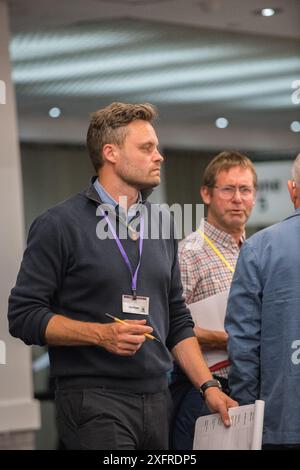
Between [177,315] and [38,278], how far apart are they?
24.7 inches

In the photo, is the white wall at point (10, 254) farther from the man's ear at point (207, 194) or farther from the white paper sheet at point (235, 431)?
the white paper sheet at point (235, 431)

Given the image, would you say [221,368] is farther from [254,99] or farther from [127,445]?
[254,99]

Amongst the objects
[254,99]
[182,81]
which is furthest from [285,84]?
[182,81]

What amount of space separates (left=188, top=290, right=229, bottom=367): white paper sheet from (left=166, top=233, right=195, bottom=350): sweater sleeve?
1.23 feet

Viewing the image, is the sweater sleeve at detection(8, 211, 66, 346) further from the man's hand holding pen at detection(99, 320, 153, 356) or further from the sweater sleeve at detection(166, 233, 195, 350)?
the sweater sleeve at detection(166, 233, 195, 350)

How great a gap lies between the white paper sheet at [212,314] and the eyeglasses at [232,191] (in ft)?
1.50

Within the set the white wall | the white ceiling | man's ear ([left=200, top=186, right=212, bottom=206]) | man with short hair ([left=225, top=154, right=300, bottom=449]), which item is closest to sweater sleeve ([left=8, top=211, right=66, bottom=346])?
man with short hair ([left=225, top=154, right=300, bottom=449])

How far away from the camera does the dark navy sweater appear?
310 cm

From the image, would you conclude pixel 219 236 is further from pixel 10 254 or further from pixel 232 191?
pixel 10 254

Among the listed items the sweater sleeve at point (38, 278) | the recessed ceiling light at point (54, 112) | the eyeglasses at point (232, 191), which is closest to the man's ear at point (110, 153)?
the sweater sleeve at point (38, 278)

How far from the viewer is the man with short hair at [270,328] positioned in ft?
10.5

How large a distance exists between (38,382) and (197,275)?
246 inches

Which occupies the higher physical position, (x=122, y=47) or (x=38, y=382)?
(x=122, y=47)

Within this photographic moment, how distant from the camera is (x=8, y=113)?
6027 mm
